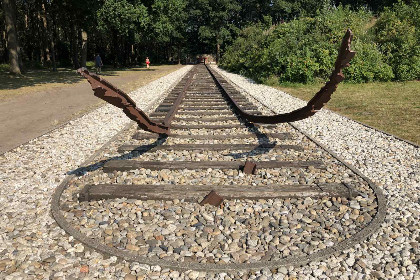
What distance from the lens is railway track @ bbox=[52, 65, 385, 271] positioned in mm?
2793

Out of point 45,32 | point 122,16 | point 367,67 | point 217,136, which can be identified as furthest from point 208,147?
point 45,32

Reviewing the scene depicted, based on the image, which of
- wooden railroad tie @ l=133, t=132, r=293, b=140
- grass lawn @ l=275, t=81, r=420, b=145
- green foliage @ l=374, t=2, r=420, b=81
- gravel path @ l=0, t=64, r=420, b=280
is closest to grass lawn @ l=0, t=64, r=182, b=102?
gravel path @ l=0, t=64, r=420, b=280

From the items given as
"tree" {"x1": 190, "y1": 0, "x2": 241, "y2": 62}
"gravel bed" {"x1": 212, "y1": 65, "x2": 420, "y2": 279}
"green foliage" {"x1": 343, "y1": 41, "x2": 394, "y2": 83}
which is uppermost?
"tree" {"x1": 190, "y1": 0, "x2": 241, "y2": 62}

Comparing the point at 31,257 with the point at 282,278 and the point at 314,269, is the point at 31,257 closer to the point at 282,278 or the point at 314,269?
the point at 282,278

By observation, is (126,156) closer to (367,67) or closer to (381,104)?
(381,104)

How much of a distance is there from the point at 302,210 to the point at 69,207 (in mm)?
2665

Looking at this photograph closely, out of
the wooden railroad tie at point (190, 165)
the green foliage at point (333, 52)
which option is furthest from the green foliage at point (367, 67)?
Result: the wooden railroad tie at point (190, 165)

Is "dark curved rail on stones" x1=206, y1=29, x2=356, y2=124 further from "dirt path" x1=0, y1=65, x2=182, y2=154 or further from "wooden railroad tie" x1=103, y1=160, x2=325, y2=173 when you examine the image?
"dirt path" x1=0, y1=65, x2=182, y2=154

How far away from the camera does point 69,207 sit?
3.52 metres

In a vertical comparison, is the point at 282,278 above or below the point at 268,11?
below

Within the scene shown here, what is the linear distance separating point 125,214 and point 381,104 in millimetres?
9900

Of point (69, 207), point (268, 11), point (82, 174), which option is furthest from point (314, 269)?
point (268, 11)

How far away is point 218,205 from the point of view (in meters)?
3.55

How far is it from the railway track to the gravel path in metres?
0.09
